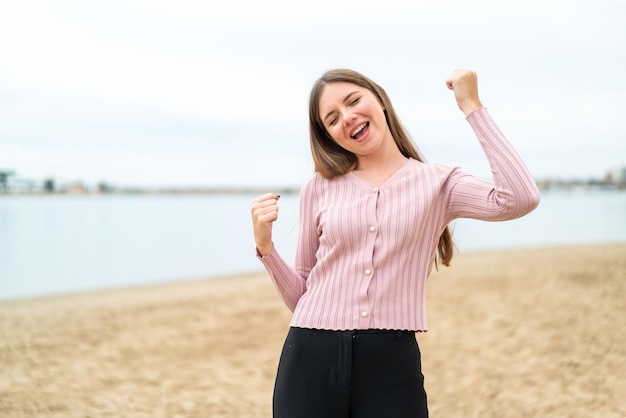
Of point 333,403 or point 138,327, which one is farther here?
point 138,327

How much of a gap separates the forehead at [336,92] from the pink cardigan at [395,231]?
25 cm

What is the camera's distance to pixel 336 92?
6.19 ft

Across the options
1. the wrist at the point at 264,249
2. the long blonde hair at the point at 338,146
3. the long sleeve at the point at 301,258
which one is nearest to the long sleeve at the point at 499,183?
the long blonde hair at the point at 338,146

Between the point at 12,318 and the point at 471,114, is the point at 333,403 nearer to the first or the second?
the point at 471,114

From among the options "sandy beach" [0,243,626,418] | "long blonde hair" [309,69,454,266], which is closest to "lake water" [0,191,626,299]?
"sandy beach" [0,243,626,418]

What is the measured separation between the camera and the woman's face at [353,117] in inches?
72.7

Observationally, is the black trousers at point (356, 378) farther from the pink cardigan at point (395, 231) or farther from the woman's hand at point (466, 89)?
the woman's hand at point (466, 89)

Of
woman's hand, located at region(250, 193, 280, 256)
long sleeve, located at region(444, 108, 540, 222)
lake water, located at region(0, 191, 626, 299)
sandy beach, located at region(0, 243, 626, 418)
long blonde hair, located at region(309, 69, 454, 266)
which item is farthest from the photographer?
lake water, located at region(0, 191, 626, 299)

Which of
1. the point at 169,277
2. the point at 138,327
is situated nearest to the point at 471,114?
the point at 138,327

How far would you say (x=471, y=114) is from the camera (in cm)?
169

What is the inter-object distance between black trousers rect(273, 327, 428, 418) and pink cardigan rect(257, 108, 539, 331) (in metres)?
0.04

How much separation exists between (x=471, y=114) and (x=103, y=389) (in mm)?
4856

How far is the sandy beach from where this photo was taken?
500 cm

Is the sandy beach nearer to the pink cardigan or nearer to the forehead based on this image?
the pink cardigan
